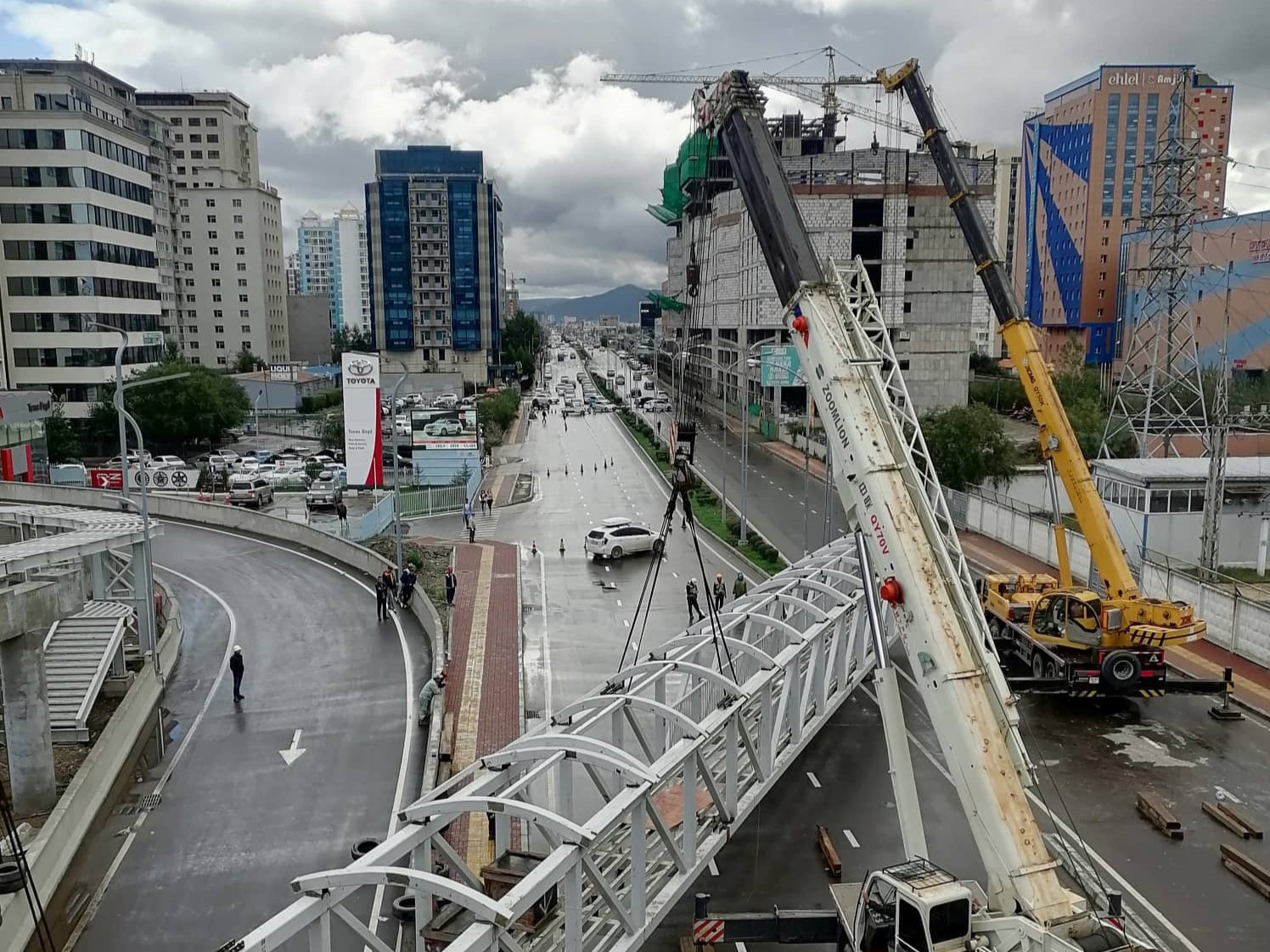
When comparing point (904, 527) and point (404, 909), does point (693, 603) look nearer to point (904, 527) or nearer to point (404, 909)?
point (404, 909)

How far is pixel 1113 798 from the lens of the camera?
54.1 ft

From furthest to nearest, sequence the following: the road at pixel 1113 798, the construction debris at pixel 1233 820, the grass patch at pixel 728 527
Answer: the grass patch at pixel 728 527, the construction debris at pixel 1233 820, the road at pixel 1113 798

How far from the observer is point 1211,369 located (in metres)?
58.6

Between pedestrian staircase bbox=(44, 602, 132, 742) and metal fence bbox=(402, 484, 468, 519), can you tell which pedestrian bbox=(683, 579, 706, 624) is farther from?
metal fence bbox=(402, 484, 468, 519)

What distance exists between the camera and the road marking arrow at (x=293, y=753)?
60.6ft

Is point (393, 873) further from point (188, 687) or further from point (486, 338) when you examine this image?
point (486, 338)

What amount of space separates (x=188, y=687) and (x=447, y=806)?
16283 mm

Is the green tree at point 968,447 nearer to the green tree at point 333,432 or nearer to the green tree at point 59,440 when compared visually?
the green tree at point 333,432

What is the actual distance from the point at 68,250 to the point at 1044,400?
58.1 m

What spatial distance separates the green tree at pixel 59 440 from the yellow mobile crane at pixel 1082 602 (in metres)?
52.6

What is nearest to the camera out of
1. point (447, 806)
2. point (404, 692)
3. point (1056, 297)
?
point (447, 806)

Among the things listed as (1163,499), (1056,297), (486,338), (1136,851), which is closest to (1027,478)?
(1163,499)

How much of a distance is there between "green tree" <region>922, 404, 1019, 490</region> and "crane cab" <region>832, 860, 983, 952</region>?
32670 mm

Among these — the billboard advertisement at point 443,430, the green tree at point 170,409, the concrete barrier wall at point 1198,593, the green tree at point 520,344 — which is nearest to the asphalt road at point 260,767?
the billboard advertisement at point 443,430
